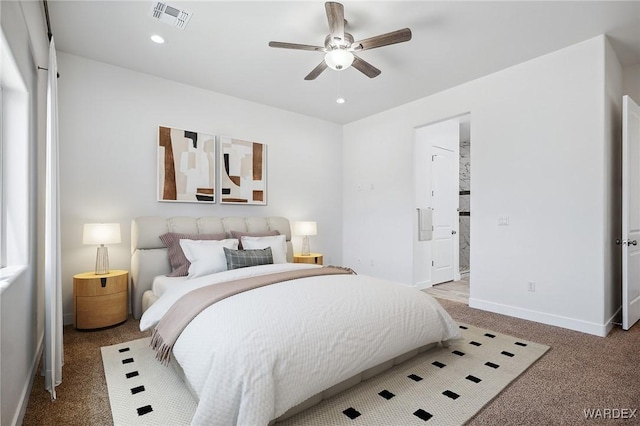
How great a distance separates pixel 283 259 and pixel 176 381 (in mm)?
1762

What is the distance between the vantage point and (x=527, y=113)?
3375 mm

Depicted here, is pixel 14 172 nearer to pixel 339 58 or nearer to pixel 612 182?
pixel 339 58

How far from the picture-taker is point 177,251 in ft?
11.0

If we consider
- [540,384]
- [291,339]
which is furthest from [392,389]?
[540,384]

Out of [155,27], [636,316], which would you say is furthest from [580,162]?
[155,27]

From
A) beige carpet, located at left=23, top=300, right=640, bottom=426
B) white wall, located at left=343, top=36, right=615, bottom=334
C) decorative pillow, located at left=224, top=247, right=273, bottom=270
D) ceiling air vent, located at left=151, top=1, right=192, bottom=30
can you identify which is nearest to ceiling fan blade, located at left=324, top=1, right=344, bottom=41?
ceiling air vent, located at left=151, top=1, right=192, bottom=30

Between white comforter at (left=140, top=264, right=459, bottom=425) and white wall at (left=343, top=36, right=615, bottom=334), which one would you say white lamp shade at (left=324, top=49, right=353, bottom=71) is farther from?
white wall at (left=343, top=36, right=615, bottom=334)

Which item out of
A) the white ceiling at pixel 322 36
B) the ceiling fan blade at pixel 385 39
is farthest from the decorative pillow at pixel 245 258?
the ceiling fan blade at pixel 385 39

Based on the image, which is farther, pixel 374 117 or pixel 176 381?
pixel 374 117

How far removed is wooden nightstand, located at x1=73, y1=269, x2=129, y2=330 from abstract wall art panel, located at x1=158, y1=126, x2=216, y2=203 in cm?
109

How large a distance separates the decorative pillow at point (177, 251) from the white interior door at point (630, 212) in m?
4.22

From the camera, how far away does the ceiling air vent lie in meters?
2.49

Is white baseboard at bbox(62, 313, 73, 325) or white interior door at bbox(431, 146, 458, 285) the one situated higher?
white interior door at bbox(431, 146, 458, 285)

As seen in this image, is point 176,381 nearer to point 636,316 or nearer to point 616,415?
point 616,415
